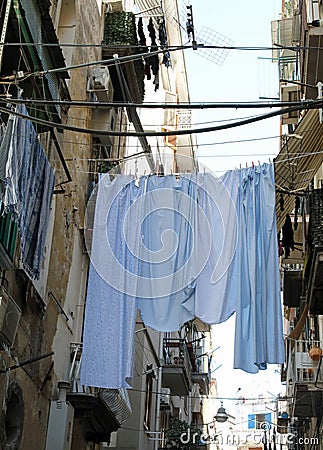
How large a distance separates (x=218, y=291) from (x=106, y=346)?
1587 millimetres

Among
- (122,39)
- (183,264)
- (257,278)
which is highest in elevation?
(122,39)

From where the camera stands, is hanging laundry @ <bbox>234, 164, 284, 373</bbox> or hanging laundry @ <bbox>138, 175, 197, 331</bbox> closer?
hanging laundry @ <bbox>234, 164, 284, 373</bbox>

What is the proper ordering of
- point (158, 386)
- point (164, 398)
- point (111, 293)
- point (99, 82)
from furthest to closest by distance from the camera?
point (164, 398) → point (158, 386) → point (99, 82) → point (111, 293)

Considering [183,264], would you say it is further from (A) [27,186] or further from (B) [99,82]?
(B) [99,82]

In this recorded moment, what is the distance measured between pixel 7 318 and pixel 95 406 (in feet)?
17.2

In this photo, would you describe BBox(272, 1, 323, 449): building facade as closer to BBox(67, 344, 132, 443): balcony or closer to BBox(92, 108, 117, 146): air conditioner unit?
BBox(67, 344, 132, 443): balcony

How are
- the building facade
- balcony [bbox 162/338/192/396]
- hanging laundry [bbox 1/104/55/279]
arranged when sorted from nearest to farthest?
hanging laundry [bbox 1/104/55/279] < the building facade < balcony [bbox 162/338/192/396]

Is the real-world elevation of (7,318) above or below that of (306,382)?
below

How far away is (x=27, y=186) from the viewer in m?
9.04

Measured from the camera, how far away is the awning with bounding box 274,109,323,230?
1328cm

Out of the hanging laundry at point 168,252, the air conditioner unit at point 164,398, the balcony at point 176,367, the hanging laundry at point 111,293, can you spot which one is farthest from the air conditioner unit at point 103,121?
the air conditioner unit at point 164,398

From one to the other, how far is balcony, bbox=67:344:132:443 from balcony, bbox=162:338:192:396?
801cm

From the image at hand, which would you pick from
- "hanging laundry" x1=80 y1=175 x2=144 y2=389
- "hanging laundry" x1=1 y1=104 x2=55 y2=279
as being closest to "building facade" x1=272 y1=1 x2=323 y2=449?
"hanging laundry" x1=80 y1=175 x2=144 y2=389

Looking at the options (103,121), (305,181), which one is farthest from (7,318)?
(103,121)
